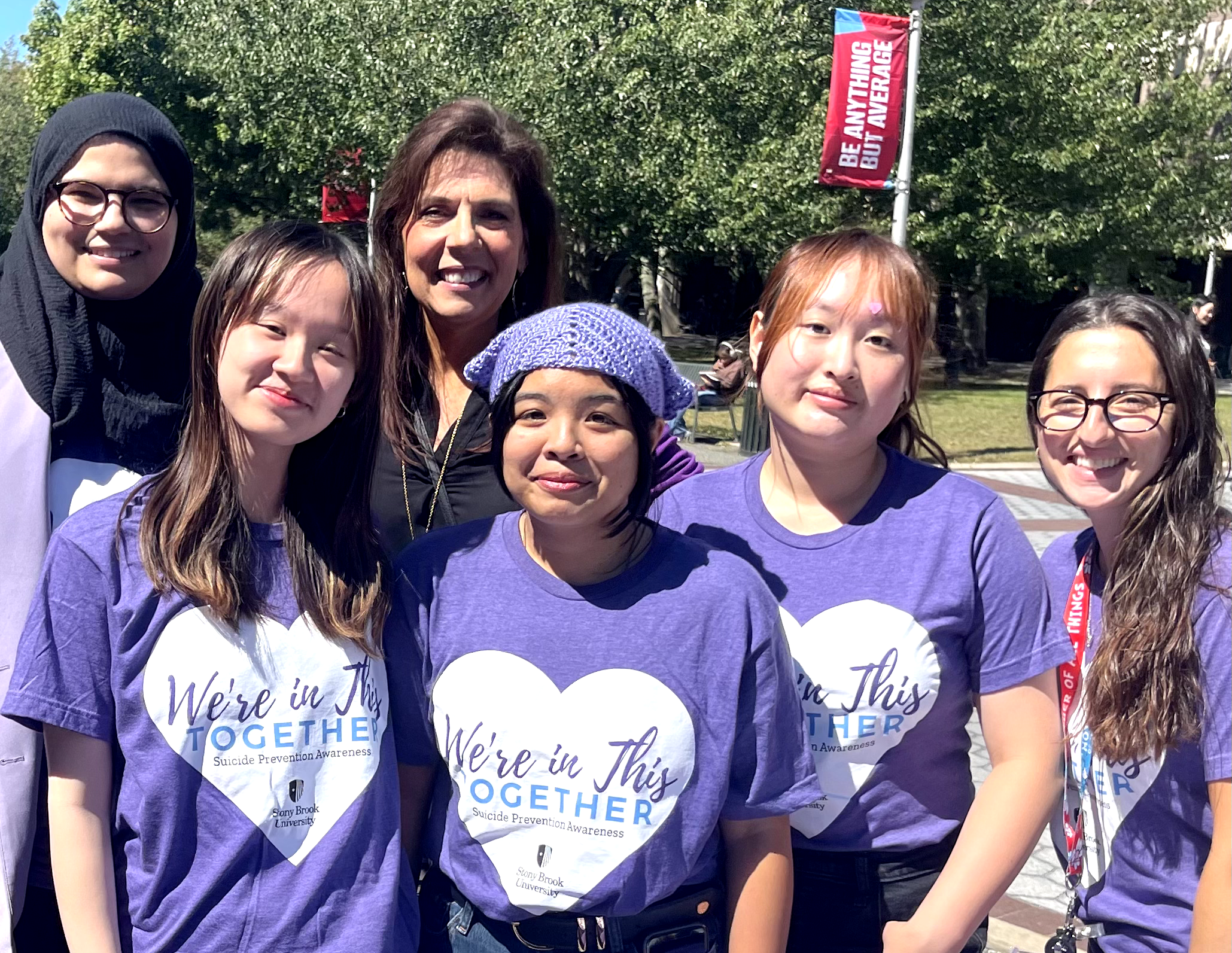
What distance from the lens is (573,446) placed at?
2.00m

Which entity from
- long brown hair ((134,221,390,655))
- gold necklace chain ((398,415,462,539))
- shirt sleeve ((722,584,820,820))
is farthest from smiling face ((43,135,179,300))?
shirt sleeve ((722,584,820,820))

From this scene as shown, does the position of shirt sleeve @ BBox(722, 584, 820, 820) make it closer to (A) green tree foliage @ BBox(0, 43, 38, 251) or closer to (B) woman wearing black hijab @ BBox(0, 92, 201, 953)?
(B) woman wearing black hijab @ BBox(0, 92, 201, 953)

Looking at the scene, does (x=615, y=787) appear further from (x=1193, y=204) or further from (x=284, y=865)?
(x=1193, y=204)

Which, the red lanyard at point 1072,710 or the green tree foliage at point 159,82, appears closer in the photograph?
the red lanyard at point 1072,710

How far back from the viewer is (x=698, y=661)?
2.00 m

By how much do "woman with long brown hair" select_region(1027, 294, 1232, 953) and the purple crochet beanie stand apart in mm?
772

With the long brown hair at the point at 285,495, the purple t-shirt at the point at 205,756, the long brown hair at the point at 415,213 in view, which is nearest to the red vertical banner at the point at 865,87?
the long brown hair at the point at 415,213

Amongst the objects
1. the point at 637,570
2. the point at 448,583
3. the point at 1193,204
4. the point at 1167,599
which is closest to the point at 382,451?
the point at 448,583

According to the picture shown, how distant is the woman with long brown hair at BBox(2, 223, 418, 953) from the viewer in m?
1.91

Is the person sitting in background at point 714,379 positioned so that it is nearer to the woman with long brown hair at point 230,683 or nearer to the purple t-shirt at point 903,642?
the purple t-shirt at point 903,642

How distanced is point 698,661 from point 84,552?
3.22 ft

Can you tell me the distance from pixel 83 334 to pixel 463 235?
31.5 inches

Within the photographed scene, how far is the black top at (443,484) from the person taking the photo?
2.65 m

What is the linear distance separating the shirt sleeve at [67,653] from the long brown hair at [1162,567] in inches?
66.7
